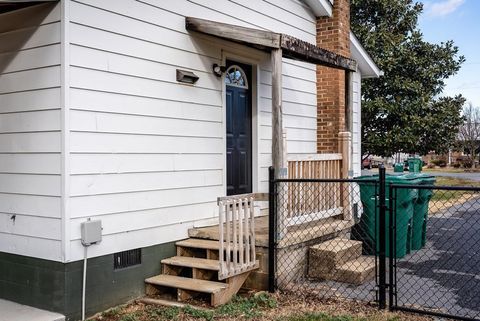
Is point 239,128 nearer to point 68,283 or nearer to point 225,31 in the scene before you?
point 225,31

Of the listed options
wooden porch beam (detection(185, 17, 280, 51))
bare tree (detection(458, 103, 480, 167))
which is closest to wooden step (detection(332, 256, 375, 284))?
wooden porch beam (detection(185, 17, 280, 51))

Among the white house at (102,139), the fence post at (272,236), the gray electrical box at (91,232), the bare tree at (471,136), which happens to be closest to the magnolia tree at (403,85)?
the white house at (102,139)

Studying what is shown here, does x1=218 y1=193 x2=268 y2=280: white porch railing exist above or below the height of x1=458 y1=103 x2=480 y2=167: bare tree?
below

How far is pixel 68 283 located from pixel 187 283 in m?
1.15

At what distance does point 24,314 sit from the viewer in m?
4.22

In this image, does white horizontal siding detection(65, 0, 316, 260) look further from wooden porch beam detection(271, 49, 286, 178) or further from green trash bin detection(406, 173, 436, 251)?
green trash bin detection(406, 173, 436, 251)

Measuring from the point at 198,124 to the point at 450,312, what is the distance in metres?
3.30

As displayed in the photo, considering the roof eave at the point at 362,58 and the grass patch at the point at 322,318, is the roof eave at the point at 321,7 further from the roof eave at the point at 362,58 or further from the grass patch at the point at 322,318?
the grass patch at the point at 322,318

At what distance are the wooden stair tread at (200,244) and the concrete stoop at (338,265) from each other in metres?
1.25

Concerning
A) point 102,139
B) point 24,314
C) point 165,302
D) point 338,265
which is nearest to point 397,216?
point 338,265

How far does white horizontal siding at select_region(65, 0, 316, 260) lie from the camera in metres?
4.41

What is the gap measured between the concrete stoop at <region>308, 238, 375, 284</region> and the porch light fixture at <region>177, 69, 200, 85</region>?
2.43m

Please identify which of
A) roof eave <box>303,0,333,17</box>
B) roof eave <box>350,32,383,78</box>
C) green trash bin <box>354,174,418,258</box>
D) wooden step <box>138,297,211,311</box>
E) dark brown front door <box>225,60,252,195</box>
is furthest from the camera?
roof eave <box>350,32,383,78</box>

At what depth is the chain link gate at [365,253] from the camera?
15.1 feet
